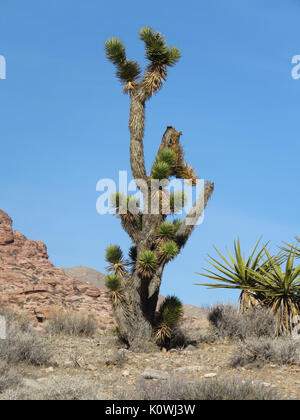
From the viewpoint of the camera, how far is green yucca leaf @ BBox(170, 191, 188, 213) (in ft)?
43.7

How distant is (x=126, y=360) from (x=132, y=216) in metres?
3.60

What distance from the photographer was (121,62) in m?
14.8

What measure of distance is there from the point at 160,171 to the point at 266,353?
5.15 m

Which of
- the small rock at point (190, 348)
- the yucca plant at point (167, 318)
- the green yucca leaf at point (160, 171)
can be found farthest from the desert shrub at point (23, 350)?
the green yucca leaf at point (160, 171)

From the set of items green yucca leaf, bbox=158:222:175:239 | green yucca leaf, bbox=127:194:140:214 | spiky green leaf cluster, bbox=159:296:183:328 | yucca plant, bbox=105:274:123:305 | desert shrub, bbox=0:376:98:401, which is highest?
green yucca leaf, bbox=127:194:140:214

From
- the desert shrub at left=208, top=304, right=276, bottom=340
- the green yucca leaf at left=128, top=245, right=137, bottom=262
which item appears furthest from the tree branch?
the desert shrub at left=208, top=304, right=276, bottom=340

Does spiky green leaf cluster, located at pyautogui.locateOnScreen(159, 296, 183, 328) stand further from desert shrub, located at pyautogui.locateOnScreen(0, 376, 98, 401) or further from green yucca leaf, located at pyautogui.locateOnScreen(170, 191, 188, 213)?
desert shrub, located at pyautogui.locateOnScreen(0, 376, 98, 401)

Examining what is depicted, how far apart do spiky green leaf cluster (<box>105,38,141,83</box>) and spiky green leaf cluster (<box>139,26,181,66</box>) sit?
1.86 feet

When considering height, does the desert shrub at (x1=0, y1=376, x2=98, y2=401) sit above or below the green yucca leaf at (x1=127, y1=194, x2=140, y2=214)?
below

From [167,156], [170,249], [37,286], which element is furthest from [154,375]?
[37,286]

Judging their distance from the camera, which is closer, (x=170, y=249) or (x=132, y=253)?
(x=170, y=249)

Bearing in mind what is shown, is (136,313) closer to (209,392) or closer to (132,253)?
(132,253)
